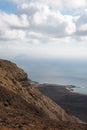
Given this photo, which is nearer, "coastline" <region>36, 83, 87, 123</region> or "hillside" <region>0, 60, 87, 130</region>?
"hillside" <region>0, 60, 87, 130</region>

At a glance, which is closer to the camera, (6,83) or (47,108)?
(6,83)

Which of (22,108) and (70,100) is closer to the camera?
(22,108)

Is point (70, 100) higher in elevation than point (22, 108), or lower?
higher

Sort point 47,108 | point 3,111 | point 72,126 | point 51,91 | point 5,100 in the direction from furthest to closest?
point 51,91 → point 47,108 → point 5,100 → point 3,111 → point 72,126

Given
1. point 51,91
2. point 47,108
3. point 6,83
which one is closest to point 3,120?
point 6,83

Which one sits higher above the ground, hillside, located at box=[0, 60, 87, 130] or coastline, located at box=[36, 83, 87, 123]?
coastline, located at box=[36, 83, 87, 123]

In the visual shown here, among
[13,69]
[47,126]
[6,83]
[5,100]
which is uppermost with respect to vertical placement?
[13,69]

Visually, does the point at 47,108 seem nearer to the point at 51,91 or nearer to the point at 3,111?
the point at 3,111

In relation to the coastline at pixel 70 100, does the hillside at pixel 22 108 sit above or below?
below
